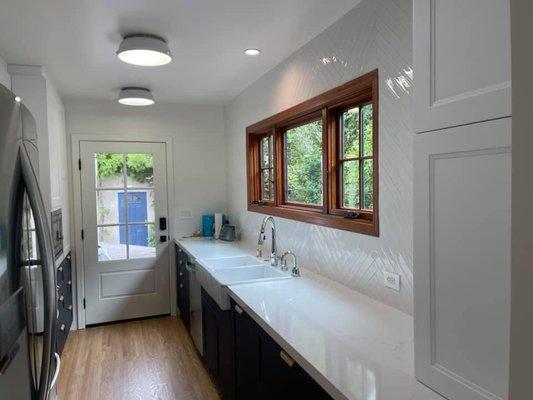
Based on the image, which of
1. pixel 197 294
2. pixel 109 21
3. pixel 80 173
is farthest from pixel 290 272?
pixel 80 173

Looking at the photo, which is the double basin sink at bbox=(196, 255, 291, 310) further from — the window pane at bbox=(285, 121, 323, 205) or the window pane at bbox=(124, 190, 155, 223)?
the window pane at bbox=(124, 190, 155, 223)

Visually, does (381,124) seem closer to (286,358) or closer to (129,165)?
(286,358)

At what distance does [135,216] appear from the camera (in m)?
4.20

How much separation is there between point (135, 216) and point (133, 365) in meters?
1.59

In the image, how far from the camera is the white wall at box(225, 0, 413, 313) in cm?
174

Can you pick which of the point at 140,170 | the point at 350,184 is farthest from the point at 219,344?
the point at 140,170

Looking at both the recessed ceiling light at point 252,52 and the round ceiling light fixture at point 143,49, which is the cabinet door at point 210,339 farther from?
the recessed ceiling light at point 252,52

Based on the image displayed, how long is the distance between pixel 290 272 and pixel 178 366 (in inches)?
51.7

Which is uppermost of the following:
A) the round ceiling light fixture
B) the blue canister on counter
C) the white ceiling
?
the white ceiling

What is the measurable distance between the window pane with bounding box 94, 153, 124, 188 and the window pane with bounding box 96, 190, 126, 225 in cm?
8

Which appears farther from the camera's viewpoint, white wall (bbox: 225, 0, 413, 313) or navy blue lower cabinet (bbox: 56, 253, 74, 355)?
navy blue lower cabinet (bbox: 56, 253, 74, 355)

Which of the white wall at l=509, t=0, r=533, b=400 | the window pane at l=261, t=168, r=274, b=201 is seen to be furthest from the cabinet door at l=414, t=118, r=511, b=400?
the window pane at l=261, t=168, r=274, b=201

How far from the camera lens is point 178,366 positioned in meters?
3.13

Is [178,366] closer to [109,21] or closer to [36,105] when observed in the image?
[36,105]
